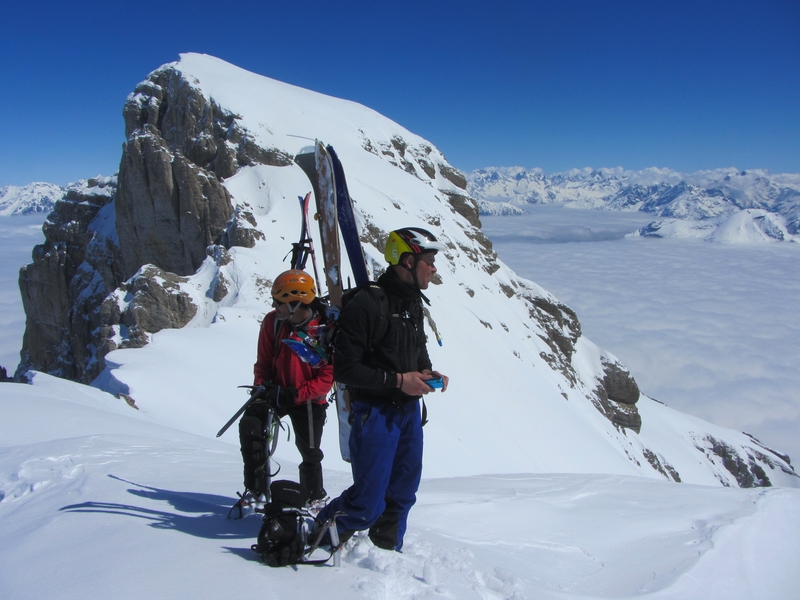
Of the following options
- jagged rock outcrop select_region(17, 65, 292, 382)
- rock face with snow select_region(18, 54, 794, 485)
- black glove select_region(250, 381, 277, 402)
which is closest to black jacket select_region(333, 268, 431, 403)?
black glove select_region(250, 381, 277, 402)

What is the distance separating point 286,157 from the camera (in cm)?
3284

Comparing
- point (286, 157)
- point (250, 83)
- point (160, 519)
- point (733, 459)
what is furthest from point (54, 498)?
point (733, 459)

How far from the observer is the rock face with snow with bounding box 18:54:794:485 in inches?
855

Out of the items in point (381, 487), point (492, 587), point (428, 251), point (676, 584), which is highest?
point (428, 251)

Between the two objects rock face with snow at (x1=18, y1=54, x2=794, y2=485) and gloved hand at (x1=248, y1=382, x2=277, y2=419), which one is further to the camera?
rock face with snow at (x1=18, y1=54, x2=794, y2=485)

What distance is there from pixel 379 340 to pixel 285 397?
1440 mm

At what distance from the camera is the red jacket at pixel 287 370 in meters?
4.55

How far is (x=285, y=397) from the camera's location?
461 centimetres

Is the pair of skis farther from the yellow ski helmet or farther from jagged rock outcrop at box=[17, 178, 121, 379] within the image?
jagged rock outcrop at box=[17, 178, 121, 379]

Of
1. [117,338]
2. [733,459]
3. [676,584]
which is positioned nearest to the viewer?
[676,584]

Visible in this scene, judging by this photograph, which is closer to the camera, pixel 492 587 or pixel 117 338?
pixel 492 587

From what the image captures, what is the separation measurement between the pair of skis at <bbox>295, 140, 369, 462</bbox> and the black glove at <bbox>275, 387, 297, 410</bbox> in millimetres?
436

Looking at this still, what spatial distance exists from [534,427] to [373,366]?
2740 cm

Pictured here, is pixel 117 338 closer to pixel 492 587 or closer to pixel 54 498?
pixel 54 498
